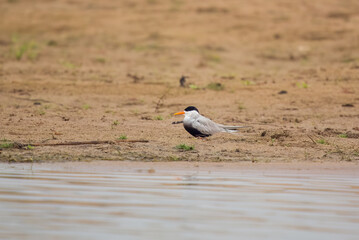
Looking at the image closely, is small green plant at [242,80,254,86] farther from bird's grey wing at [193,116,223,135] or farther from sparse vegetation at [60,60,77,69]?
bird's grey wing at [193,116,223,135]

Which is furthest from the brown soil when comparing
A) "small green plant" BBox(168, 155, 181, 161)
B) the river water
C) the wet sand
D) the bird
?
the river water

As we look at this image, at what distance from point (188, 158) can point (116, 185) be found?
2.13 meters

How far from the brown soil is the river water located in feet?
4.45

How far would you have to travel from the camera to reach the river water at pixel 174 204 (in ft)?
14.2

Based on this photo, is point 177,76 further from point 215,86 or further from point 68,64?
point 68,64

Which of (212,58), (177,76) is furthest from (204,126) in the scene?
(212,58)

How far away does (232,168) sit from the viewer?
761 cm

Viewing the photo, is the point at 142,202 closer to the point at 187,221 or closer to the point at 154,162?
the point at 187,221

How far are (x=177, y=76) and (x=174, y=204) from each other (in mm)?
9650

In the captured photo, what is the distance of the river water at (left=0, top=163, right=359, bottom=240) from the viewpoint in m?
4.32

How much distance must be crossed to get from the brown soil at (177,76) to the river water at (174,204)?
136 cm

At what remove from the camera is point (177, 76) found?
14727 millimetres

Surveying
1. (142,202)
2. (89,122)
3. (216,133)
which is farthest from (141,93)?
(142,202)

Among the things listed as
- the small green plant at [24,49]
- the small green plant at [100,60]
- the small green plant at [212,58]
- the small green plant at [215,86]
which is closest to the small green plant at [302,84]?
the small green plant at [215,86]
